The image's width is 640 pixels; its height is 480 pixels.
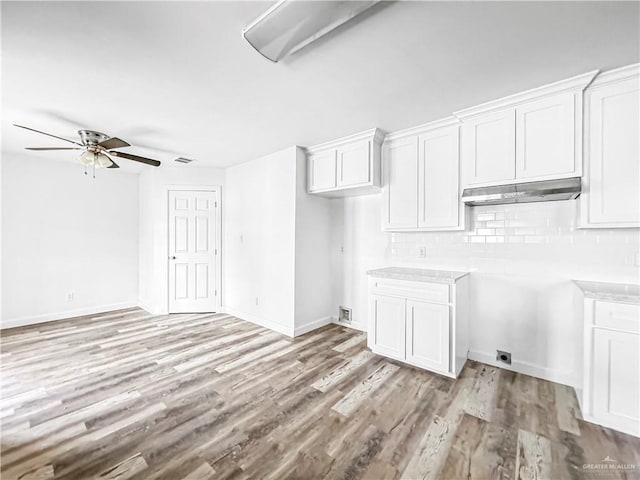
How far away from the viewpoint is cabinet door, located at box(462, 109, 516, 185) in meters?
2.42

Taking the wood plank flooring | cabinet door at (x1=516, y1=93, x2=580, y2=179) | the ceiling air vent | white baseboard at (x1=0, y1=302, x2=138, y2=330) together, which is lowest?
the wood plank flooring

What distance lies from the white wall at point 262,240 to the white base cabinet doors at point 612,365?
2850 millimetres

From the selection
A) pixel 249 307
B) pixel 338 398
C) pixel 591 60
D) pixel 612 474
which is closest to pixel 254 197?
pixel 249 307

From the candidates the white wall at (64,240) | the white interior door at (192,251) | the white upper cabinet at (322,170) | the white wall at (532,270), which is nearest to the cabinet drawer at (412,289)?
the white wall at (532,270)

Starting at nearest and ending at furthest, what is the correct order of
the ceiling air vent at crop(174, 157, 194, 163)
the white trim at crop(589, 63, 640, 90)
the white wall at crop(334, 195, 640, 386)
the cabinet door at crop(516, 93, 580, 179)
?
the white trim at crop(589, 63, 640, 90) → the cabinet door at crop(516, 93, 580, 179) → the white wall at crop(334, 195, 640, 386) → the ceiling air vent at crop(174, 157, 194, 163)

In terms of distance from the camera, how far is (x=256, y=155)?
4.11 meters

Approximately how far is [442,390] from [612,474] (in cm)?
102

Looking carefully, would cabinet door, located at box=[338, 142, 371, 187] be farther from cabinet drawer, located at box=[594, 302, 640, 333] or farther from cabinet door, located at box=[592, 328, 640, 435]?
cabinet door, located at box=[592, 328, 640, 435]

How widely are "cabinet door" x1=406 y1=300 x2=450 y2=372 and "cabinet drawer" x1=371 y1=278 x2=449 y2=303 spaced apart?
0.07 metres

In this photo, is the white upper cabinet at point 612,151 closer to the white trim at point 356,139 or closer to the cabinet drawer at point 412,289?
the cabinet drawer at point 412,289

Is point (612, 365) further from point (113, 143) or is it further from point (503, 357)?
point (113, 143)

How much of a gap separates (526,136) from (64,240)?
6370 millimetres

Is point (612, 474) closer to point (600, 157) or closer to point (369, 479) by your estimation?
point (369, 479)

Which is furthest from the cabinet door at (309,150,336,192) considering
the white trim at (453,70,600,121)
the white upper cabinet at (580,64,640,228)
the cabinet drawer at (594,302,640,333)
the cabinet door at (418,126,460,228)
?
the cabinet drawer at (594,302,640,333)
